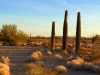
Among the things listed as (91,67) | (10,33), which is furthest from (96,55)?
(10,33)

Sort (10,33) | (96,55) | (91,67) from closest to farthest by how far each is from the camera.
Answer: (91,67), (96,55), (10,33)

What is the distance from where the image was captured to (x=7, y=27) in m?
47.7

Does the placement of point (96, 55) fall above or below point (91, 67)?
above

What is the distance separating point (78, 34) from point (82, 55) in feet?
7.47

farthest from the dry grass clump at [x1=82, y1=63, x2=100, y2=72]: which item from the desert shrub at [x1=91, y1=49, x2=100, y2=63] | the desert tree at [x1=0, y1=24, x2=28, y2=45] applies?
the desert tree at [x1=0, y1=24, x2=28, y2=45]

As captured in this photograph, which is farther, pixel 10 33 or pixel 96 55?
pixel 10 33

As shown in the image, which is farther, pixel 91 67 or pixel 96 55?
pixel 96 55

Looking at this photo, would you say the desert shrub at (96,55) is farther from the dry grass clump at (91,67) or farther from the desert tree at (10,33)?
the desert tree at (10,33)

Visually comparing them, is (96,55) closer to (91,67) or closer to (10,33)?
(91,67)

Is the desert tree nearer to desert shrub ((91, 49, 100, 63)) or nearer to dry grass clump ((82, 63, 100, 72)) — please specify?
desert shrub ((91, 49, 100, 63))

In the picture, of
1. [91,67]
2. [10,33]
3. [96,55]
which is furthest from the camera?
[10,33]

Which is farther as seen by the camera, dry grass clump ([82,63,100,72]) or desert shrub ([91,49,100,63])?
desert shrub ([91,49,100,63])

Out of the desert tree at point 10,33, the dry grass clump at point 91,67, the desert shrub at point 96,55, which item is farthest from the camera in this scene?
the desert tree at point 10,33

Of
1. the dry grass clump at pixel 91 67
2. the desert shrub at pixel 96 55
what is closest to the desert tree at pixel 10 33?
the desert shrub at pixel 96 55
